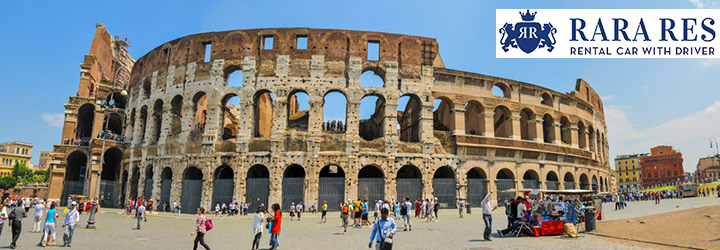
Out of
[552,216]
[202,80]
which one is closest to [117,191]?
[202,80]

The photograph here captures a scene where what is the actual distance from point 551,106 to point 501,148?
23.5ft

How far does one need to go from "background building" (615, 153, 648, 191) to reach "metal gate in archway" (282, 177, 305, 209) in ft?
319

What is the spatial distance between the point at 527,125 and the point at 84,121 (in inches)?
1628

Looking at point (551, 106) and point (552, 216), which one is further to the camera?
point (551, 106)

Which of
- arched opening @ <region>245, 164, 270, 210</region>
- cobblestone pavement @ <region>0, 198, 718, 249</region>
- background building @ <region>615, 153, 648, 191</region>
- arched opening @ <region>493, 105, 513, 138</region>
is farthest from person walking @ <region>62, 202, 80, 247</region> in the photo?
background building @ <region>615, 153, 648, 191</region>

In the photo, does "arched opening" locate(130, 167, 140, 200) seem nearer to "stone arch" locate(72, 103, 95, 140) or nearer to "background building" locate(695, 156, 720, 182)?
"stone arch" locate(72, 103, 95, 140)

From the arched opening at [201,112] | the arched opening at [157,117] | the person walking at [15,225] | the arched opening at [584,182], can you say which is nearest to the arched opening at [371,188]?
the arched opening at [201,112]

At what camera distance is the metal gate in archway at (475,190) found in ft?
89.2

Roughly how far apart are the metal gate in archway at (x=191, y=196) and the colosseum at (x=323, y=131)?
65 millimetres

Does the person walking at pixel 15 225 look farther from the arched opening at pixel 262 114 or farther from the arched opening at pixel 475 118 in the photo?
the arched opening at pixel 475 118

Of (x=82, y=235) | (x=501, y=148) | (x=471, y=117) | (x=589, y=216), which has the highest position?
(x=471, y=117)

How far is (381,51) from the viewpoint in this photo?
27547mm

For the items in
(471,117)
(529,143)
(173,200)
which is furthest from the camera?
(471,117)

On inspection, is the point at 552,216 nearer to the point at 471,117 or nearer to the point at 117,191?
the point at 471,117
